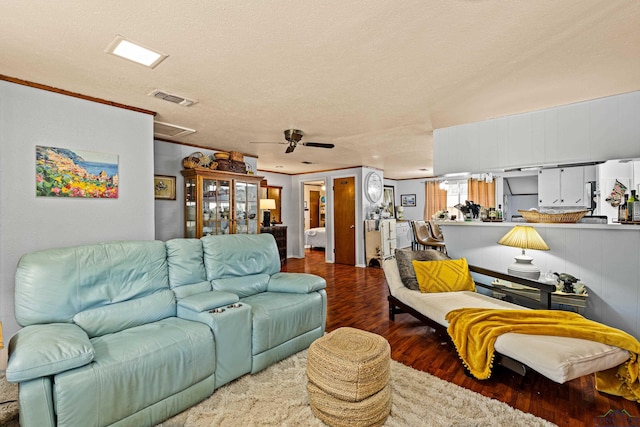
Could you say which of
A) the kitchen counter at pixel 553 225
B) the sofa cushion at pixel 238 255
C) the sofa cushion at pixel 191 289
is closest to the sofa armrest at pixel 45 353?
the sofa cushion at pixel 191 289

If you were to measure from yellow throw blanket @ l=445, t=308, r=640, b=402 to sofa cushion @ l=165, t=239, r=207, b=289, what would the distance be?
2.24m

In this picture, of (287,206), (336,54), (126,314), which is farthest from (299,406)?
(287,206)

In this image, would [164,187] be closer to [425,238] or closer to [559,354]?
[559,354]

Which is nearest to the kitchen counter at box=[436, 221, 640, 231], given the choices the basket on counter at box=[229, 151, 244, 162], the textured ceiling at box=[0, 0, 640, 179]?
the textured ceiling at box=[0, 0, 640, 179]

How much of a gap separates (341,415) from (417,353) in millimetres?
1217

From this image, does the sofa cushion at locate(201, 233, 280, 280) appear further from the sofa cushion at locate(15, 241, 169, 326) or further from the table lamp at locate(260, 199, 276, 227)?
the table lamp at locate(260, 199, 276, 227)

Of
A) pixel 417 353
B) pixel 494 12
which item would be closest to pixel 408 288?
pixel 417 353

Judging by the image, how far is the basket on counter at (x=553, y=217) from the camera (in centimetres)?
296

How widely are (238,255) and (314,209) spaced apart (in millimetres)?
8198

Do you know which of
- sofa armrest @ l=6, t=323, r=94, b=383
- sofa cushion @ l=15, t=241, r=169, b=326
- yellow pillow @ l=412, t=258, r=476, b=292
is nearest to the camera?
sofa armrest @ l=6, t=323, r=94, b=383

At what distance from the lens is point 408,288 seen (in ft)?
10.9

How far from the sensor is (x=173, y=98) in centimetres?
276

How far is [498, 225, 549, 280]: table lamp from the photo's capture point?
118 inches

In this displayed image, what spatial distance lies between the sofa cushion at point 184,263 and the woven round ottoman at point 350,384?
1.32 m
